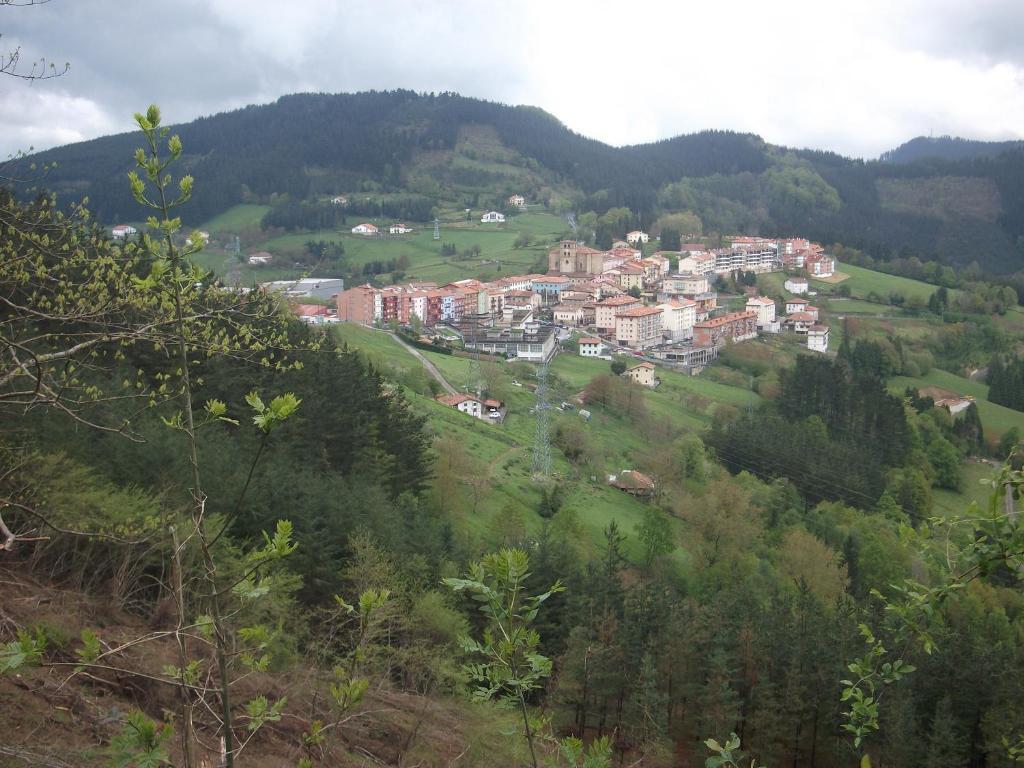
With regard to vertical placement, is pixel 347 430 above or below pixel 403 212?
below

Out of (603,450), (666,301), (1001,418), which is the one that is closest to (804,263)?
(666,301)

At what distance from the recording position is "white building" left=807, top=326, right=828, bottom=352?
5525cm

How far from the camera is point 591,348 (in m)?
49.7

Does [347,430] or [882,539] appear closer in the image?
[347,430]

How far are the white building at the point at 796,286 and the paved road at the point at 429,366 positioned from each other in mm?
40204

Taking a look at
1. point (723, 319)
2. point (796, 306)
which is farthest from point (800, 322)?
point (723, 319)

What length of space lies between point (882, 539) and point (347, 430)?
17.5 m

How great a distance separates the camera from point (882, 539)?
25203 millimetres

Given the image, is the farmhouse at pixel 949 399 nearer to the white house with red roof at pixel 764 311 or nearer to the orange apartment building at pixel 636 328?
the white house with red roof at pixel 764 311

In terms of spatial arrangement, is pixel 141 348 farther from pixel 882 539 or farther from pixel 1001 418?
pixel 1001 418

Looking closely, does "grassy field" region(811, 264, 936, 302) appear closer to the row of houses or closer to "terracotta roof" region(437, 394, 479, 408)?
the row of houses

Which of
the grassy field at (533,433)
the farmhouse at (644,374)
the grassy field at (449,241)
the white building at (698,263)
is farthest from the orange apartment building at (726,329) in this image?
the grassy field at (449,241)

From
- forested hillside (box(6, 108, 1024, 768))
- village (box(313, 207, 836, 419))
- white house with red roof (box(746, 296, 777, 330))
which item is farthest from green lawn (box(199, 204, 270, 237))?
forested hillside (box(6, 108, 1024, 768))

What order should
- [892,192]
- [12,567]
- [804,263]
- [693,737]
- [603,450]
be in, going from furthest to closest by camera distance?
[892,192], [804,263], [603,450], [693,737], [12,567]
